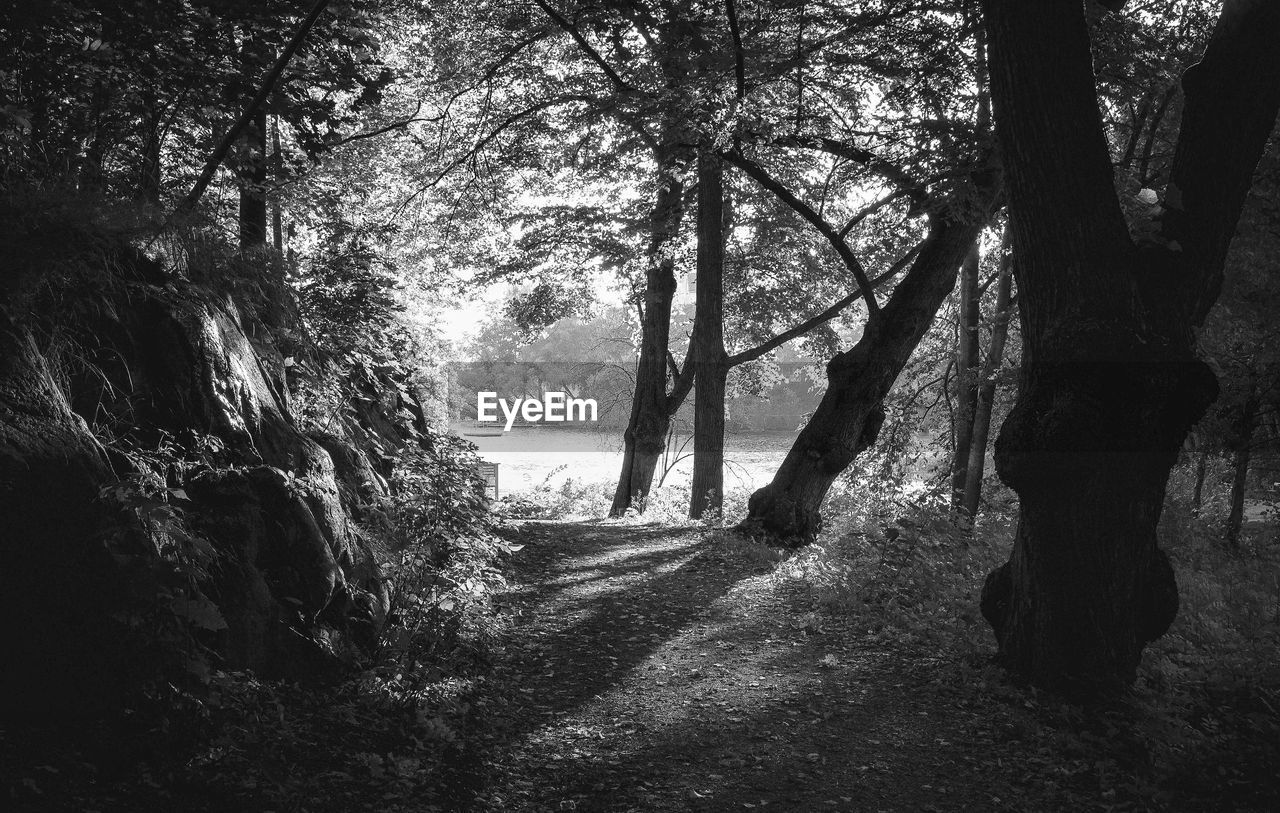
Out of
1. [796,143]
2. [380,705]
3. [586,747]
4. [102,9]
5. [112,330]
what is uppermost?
[796,143]

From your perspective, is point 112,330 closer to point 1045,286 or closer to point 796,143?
point 1045,286

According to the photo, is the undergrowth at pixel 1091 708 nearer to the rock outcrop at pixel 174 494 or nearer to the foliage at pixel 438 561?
the foliage at pixel 438 561

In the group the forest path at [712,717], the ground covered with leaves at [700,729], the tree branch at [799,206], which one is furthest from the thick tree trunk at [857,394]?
the ground covered with leaves at [700,729]

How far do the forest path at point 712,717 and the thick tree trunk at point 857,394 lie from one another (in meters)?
3.25

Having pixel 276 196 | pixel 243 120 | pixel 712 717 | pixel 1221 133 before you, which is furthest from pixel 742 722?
pixel 276 196

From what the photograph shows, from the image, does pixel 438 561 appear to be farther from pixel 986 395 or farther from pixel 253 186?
pixel 986 395

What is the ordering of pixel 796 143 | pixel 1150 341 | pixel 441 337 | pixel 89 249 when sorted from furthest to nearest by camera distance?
pixel 441 337 < pixel 796 143 < pixel 1150 341 < pixel 89 249

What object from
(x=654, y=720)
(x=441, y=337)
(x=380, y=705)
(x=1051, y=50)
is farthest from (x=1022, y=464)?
(x=441, y=337)

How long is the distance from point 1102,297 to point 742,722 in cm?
329

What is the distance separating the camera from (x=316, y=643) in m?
4.34

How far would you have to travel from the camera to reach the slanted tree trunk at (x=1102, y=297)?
4.64 m

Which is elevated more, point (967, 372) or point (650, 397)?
point (967, 372)

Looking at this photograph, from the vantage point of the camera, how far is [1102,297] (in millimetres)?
4727

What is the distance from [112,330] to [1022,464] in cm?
512
